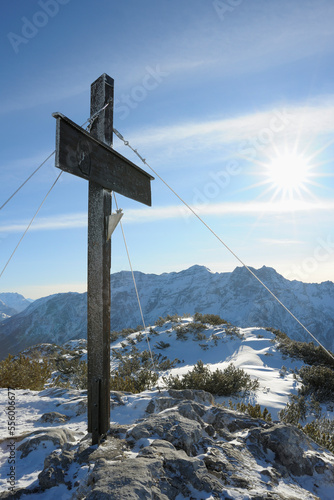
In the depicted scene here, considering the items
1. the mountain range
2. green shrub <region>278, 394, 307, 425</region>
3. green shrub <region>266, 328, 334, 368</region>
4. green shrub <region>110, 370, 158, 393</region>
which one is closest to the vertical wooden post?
green shrub <region>110, 370, 158, 393</region>

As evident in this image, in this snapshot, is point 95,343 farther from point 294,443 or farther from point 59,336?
point 59,336

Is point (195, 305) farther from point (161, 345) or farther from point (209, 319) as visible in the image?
point (161, 345)

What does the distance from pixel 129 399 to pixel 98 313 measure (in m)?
2.48

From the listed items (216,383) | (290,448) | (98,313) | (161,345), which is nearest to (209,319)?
(161,345)

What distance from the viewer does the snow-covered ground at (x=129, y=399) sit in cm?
288

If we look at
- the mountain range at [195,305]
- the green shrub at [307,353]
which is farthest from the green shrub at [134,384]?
the mountain range at [195,305]

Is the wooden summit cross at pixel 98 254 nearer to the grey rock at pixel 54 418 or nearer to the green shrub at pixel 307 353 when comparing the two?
the grey rock at pixel 54 418

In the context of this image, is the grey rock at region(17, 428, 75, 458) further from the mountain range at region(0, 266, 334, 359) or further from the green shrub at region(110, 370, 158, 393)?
the mountain range at region(0, 266, 334, 359)

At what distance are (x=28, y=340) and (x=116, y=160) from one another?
3777 inches

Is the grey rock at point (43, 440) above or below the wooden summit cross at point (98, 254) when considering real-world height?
below

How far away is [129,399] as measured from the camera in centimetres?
499

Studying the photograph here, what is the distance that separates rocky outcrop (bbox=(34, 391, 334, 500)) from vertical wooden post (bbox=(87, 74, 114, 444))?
0.31 meters

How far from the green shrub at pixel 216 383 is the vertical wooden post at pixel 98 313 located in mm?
3324

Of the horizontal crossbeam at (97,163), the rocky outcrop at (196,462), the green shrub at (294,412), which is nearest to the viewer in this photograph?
the rocky outcrop at (196,462)
